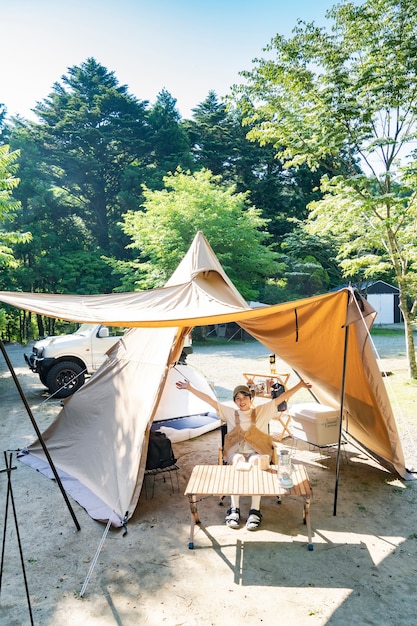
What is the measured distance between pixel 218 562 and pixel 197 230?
1532 centimetres

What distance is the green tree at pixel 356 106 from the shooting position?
318 inches

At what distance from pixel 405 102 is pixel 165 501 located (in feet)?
27.9

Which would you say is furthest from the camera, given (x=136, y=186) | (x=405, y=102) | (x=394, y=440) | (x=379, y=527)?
(x=136, y=186)

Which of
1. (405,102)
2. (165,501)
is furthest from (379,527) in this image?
(405,102)

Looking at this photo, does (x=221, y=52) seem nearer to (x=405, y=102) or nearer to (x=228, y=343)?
(x=405, y=102)

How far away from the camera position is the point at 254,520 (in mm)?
3852

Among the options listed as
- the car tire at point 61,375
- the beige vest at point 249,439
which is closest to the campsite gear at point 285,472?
the beige vest at point 249,439

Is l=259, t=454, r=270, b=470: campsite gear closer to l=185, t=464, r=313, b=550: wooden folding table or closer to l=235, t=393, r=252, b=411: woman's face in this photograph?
l=185, t=464, r=313, b=550: wooden folding table

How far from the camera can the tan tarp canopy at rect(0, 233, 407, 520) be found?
161 inches

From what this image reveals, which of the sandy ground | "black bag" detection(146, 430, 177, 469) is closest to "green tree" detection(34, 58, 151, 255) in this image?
"black bag" detection(146, 430, 177, 469)

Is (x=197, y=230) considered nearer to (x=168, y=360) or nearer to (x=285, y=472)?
(x=168, y=360)

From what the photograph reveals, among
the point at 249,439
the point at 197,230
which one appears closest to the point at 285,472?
the point at 249,439

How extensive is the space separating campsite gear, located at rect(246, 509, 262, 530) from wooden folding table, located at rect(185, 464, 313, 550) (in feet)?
1.16

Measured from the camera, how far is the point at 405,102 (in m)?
8.50
